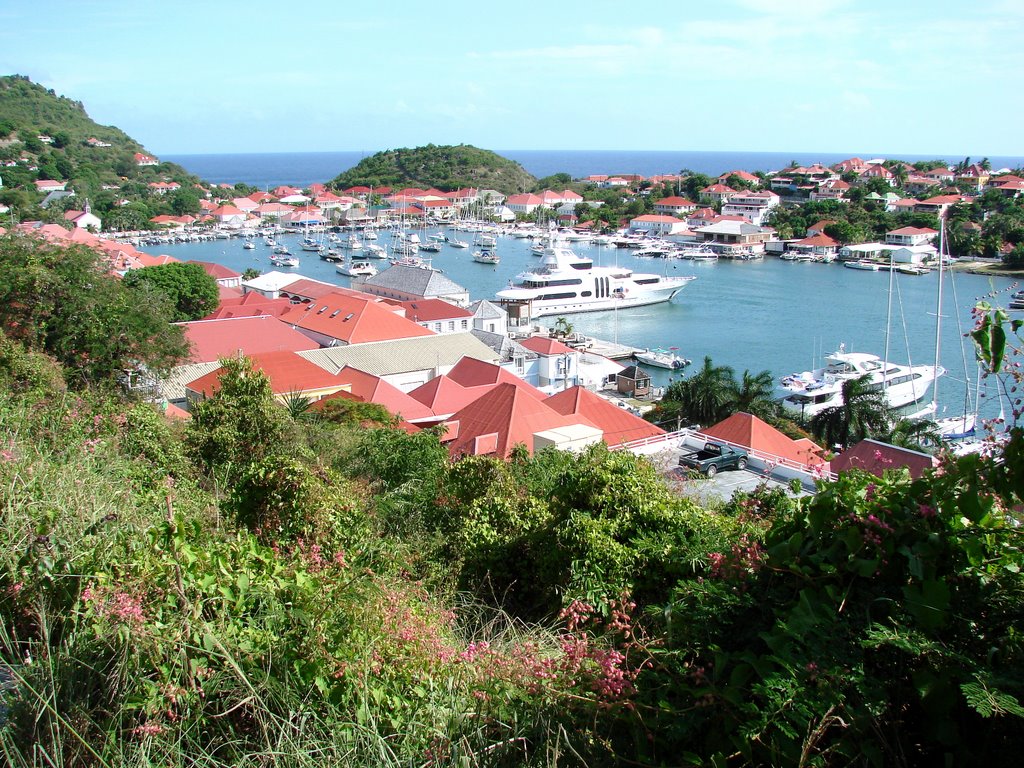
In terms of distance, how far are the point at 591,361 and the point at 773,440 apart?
1106cm

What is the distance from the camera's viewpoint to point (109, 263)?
11742 mm

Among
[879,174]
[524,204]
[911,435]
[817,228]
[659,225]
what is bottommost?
[911,435]

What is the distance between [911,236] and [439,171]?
52.7 meters

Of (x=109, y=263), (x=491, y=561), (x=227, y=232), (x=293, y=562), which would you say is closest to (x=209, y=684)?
(x=293, y=562)

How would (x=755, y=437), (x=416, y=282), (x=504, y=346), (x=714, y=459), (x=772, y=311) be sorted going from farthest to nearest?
(x=772, y=311) < (x=416, y=282) < (x=504, y=346) < (x=755, y=437) < (x=714, y=459)

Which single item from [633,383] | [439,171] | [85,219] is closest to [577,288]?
[633,383]

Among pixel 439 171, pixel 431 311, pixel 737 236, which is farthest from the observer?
pixel 439 171

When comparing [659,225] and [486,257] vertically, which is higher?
[659,225]

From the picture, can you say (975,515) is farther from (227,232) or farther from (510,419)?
(227,232)

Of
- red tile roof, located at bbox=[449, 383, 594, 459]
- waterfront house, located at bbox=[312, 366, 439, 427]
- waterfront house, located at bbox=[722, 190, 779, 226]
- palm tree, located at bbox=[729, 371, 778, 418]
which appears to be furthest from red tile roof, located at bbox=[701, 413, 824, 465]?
waterfront house, located at bbox=[722, 190, 779, 226]

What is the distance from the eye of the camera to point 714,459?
1059 centimetres

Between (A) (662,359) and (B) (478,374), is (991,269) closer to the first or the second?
(A) (662,359)

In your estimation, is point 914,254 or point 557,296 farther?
point 914,254

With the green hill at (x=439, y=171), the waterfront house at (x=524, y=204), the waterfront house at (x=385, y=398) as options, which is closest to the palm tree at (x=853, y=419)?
the waterfront house at (x=385, y=398)
